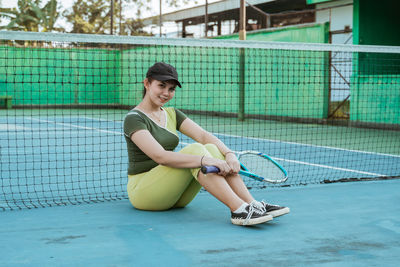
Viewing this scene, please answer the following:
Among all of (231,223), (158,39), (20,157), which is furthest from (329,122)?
(231,223)

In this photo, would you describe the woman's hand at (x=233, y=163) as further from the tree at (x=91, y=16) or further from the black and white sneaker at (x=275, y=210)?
the tree at (x=91, y=16)

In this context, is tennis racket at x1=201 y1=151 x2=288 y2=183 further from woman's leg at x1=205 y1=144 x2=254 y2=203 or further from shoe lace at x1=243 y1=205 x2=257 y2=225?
shoe lace at x1=243 y1=205 x2=257 y2=225

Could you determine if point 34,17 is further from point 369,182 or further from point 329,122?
point 369,182

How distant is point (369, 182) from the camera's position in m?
5.98

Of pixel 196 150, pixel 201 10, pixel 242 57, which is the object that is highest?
pixel 201 10

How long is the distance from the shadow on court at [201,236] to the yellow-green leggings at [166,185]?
0.33 ft

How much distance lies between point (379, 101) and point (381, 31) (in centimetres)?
197

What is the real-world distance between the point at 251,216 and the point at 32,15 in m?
29.8

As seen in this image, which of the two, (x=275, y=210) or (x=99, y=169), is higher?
(x=275, y=210)

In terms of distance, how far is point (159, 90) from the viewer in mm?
4098

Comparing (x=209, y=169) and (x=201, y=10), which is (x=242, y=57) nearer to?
(x=201, y=10)

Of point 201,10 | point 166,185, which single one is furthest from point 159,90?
point 201,10

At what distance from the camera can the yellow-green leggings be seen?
13.2ft

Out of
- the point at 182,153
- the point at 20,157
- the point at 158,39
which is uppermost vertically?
the point at 158,39
